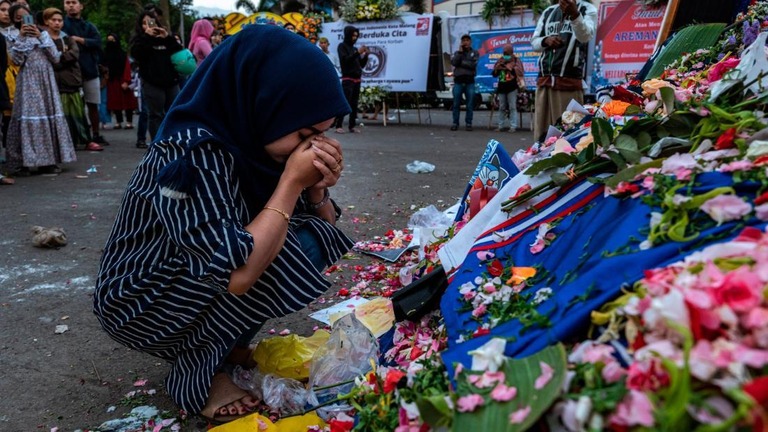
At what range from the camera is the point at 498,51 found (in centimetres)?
1232

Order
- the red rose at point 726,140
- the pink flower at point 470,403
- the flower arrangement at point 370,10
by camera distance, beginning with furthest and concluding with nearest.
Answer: the flower arrangement at point 370,10 → the red rose at point 726,140 → the pink flower at point 470,403

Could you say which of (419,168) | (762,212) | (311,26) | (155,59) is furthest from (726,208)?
(311,26)

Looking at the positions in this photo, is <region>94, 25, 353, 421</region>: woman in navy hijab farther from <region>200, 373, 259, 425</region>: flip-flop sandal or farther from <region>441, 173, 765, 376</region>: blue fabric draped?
<region>441, 173, 765, 376</region>: blue fabric draped

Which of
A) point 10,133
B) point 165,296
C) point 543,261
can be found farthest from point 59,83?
point 543,261

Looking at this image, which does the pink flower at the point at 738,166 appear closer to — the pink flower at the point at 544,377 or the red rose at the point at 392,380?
the pink flower at the point at 544,377

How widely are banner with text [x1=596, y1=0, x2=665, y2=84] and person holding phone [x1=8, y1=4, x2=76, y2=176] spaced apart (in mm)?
8391

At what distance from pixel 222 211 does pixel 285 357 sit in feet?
2.26

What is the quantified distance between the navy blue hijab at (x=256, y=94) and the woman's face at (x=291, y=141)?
0.07ft

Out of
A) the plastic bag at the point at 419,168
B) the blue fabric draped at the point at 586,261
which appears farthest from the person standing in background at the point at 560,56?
the blue fabric draped at the point at 586,261

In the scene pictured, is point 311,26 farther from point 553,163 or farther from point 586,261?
point 586,261

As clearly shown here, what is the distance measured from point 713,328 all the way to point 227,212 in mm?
1255

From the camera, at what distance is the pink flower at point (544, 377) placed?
113cm

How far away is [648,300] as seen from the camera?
1106 mm

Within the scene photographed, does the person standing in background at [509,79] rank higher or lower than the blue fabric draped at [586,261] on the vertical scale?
higher
